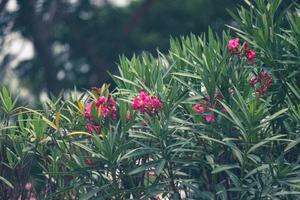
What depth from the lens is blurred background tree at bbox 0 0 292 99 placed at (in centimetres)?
2381

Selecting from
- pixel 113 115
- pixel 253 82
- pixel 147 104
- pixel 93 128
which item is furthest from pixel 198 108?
pixel 93 128

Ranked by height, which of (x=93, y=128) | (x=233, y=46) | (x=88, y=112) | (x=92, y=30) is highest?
(x=92, y=30)

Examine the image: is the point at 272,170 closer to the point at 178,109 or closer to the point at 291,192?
the point at 291,192

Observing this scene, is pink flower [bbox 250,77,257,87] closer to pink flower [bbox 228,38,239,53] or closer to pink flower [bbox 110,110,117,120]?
pink flower [bbox 228,38,239,53]

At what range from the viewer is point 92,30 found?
83.8 ft

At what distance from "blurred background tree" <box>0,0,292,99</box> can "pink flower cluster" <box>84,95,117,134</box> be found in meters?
18.1

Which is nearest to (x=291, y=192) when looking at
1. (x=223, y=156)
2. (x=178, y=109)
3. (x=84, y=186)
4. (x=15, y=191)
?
(x=223, y=156)

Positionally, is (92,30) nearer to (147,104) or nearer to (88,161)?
(88,161)

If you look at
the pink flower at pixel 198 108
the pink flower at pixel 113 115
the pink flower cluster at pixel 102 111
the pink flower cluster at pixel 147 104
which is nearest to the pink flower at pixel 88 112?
the pink flower cluster at pixel 102 111

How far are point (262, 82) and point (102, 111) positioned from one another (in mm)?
1077

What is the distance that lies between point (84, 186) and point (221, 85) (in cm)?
116

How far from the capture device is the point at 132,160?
17.1ft

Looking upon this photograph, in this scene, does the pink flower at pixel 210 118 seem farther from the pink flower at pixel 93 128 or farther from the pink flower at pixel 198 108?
the pink flower at pixel 93 128

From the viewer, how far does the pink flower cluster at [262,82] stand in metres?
5.12
